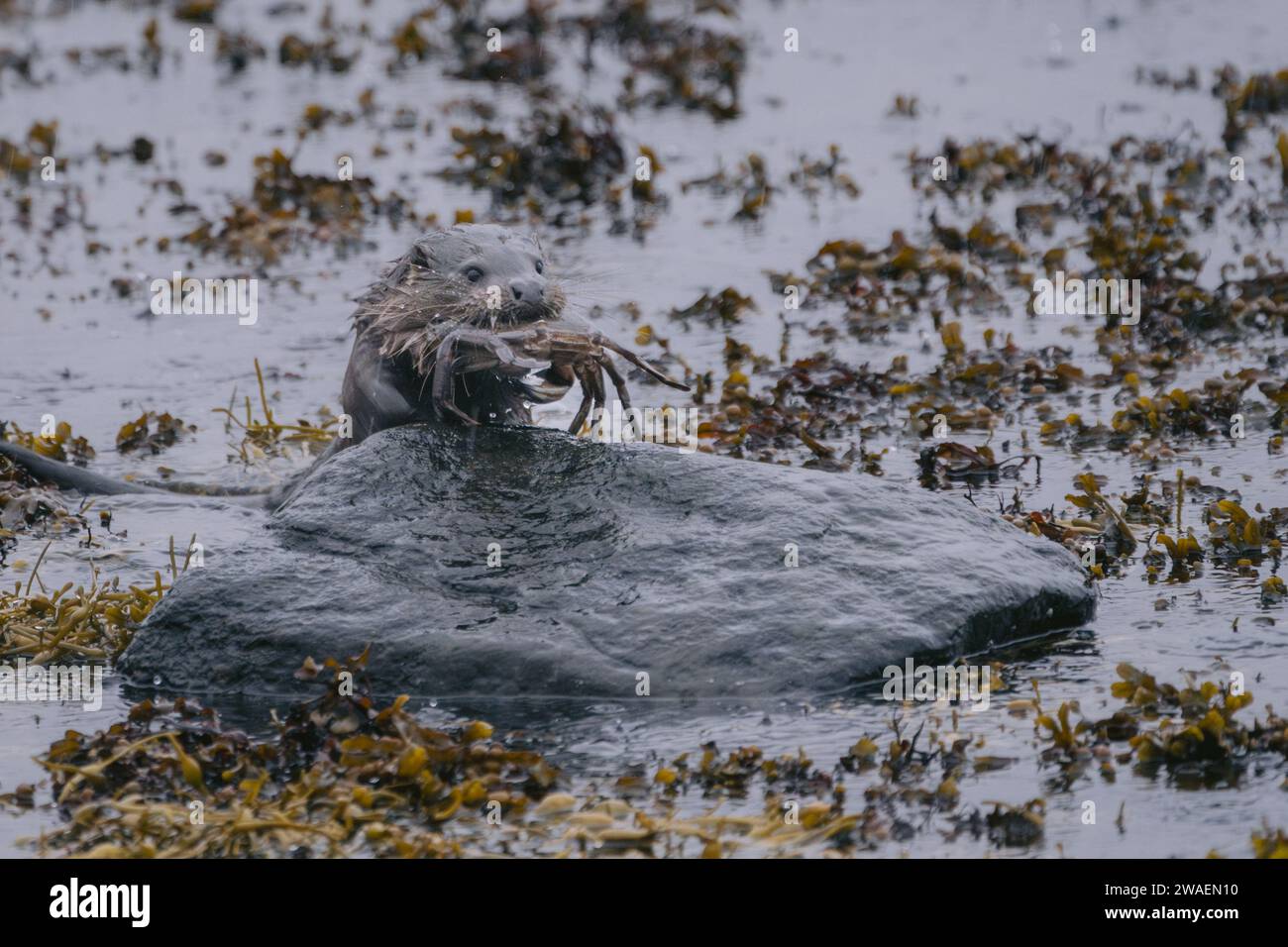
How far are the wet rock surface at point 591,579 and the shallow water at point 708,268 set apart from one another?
162mm

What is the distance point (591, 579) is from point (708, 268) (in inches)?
288

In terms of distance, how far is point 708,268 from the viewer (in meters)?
14.5

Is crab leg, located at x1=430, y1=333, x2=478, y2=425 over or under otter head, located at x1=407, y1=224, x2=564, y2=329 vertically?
under

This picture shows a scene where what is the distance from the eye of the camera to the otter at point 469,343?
25.6ft

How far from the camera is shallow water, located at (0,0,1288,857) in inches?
268

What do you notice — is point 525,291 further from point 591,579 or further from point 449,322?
point 591,579

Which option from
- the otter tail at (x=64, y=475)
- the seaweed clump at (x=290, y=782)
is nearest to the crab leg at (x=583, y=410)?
the seaweed clump at (x=290, y=782)

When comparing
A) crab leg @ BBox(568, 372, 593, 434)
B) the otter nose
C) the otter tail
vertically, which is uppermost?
the otter nose

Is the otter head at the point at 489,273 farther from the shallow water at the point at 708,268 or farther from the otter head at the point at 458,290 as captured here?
the shallow water at the point at 708,268

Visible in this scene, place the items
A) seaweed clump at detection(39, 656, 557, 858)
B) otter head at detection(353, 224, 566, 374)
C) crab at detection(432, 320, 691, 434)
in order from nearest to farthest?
1. seaweed clump at detection(39, 656, 557, 858)
2. crab at detection(432, 320, 691, 434)
3. otter head at detection(353, 224, 566, 374)

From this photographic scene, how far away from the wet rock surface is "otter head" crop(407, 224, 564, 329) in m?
0.57

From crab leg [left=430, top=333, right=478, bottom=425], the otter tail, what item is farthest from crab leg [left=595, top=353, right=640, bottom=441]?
the otter tail

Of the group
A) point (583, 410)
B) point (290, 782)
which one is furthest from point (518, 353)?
point (290, 782)

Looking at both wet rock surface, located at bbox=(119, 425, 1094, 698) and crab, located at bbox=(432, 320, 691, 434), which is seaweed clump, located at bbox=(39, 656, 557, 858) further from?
crab, located at bbox=(432, 320, 691, 434)
